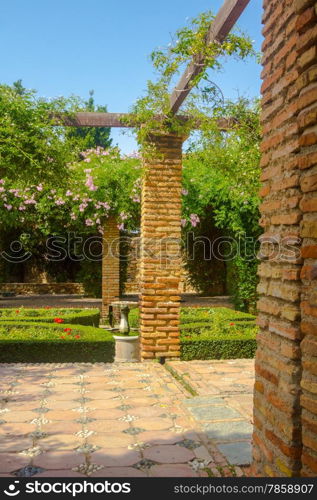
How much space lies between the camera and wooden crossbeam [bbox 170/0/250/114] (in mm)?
4137

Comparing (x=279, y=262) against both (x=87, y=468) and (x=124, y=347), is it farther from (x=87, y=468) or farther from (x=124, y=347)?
(x=124, y=347)

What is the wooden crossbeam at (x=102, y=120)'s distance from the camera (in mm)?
6809

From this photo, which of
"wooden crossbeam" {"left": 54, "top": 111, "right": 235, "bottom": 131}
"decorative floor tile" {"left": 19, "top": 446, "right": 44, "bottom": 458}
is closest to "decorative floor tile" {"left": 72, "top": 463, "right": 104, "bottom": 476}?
"decorative floor tile" {"left": 19, "top": 446, "right": 44, "bottom": 458}

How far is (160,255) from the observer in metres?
6.89

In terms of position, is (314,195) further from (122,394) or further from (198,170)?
(198,170)

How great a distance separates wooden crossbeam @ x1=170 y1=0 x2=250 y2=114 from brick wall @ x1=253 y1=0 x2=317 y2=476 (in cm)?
156

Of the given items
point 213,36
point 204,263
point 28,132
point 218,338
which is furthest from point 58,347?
point 204,263

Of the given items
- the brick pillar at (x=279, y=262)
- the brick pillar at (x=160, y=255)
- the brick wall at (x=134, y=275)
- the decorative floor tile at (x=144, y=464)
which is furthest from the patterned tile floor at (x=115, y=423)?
the brick wall at (x=134, y=275)

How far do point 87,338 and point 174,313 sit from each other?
1474mm

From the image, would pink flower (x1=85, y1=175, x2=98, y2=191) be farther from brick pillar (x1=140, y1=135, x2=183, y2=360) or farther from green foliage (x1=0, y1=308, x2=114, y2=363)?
brick pillar (x1=140, y1=135, x2=183, y2=360)

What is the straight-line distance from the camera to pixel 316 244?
7.02ft

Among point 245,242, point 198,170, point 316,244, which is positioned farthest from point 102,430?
point 198,170

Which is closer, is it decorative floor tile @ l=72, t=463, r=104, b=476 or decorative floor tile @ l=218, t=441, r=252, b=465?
decorative floor tile @ l=72, t=463, r=104, b=476

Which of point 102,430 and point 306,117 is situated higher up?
point 306,117
